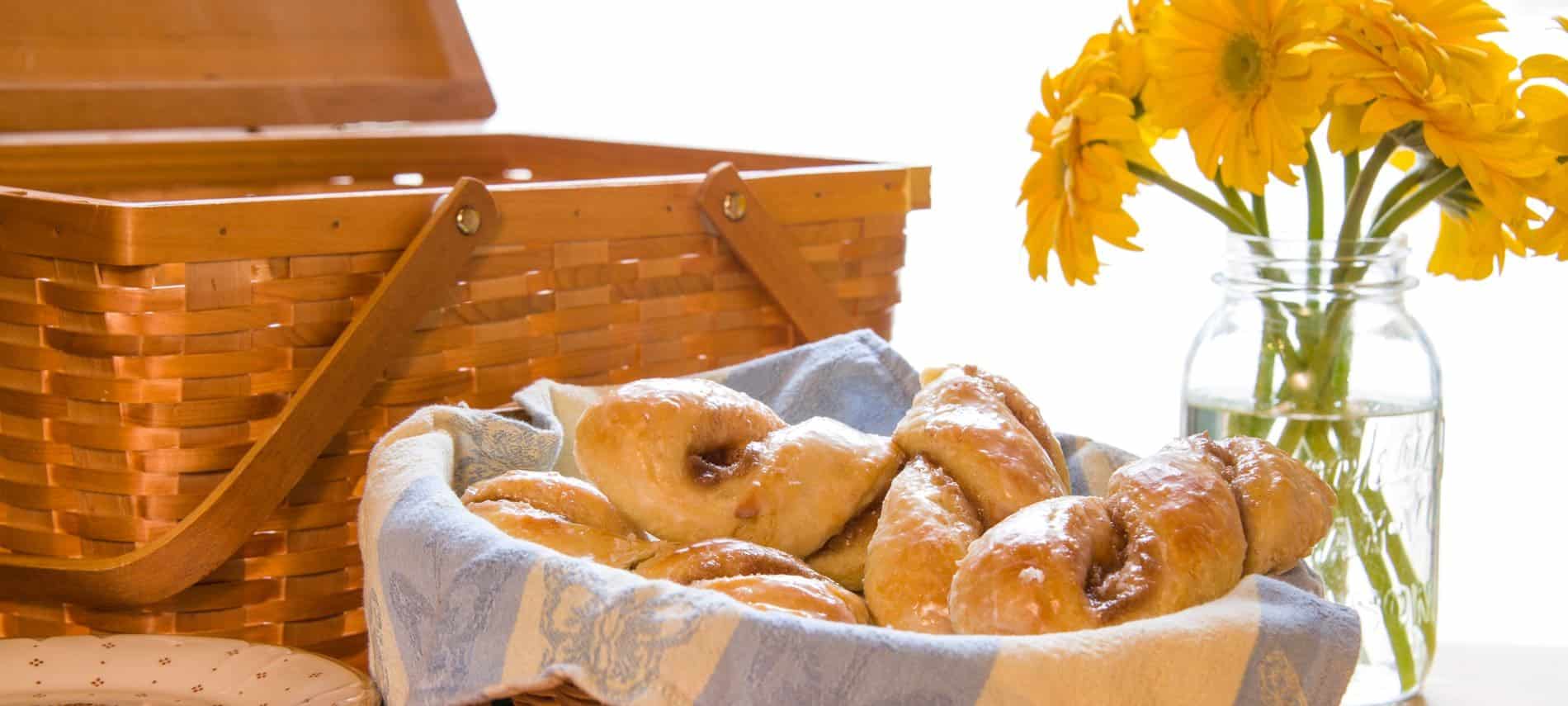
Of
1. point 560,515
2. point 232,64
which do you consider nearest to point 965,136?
point 232,64

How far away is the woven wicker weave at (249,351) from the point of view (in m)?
0.75

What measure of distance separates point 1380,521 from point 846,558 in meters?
0.30

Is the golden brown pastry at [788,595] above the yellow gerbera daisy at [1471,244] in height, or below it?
below

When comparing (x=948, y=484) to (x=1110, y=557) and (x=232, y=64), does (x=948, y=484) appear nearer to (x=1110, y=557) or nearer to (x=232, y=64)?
(x=1110, y=557)

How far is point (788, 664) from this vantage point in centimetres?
45

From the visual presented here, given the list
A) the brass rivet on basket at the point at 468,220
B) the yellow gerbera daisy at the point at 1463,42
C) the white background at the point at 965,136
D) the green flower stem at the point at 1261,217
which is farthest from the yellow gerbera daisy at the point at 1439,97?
the white background at the point at 965,136

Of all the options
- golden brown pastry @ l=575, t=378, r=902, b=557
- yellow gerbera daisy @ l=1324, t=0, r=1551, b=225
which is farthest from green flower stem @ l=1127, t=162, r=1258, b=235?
golden brown pastry @ l=575, t=378, r=902, b=557

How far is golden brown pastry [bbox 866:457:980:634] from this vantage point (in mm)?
543

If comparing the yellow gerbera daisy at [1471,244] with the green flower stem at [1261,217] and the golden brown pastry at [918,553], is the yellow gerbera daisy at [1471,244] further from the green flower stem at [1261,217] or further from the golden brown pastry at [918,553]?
the golden brown pastry at [918,553]

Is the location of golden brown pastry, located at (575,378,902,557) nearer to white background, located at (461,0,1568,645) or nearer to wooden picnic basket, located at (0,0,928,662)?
wooden picnic basket, located at (0,0,928,662)

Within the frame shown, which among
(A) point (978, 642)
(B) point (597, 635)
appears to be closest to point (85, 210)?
(B) point (597, 635)

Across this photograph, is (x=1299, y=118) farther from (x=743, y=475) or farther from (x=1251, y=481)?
(x=743, y=475)

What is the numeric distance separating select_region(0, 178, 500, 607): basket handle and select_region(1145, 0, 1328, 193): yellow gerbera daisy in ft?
1.24

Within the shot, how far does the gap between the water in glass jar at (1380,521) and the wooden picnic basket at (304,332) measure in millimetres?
342
